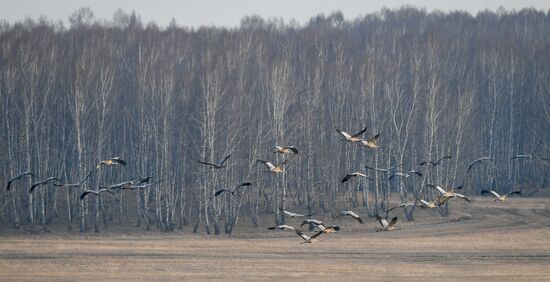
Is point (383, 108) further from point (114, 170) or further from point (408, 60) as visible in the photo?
point (114, 170)

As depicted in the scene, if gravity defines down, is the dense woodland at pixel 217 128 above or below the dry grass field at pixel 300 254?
above

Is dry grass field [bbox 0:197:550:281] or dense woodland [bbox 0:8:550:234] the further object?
dense woodland [bbox 0:8:550:234]

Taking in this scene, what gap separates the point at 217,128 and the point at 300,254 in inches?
540

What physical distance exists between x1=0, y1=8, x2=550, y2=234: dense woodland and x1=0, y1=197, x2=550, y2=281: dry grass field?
2.77 metres

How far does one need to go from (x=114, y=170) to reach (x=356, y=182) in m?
15.4

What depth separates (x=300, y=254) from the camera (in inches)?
1480

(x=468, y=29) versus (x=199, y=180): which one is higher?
(x=468, y=29)

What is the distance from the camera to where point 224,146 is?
49.4 meters

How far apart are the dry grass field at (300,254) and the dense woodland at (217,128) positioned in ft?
9.08

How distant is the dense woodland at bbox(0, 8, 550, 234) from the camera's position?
161 feet

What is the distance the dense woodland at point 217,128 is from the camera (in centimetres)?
4912

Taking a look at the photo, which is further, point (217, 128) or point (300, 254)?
point (217, 128)

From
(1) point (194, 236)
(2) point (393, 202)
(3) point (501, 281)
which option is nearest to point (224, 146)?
(1) point (194, 236)

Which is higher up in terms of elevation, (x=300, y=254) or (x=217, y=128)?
(x=217, y=128)
